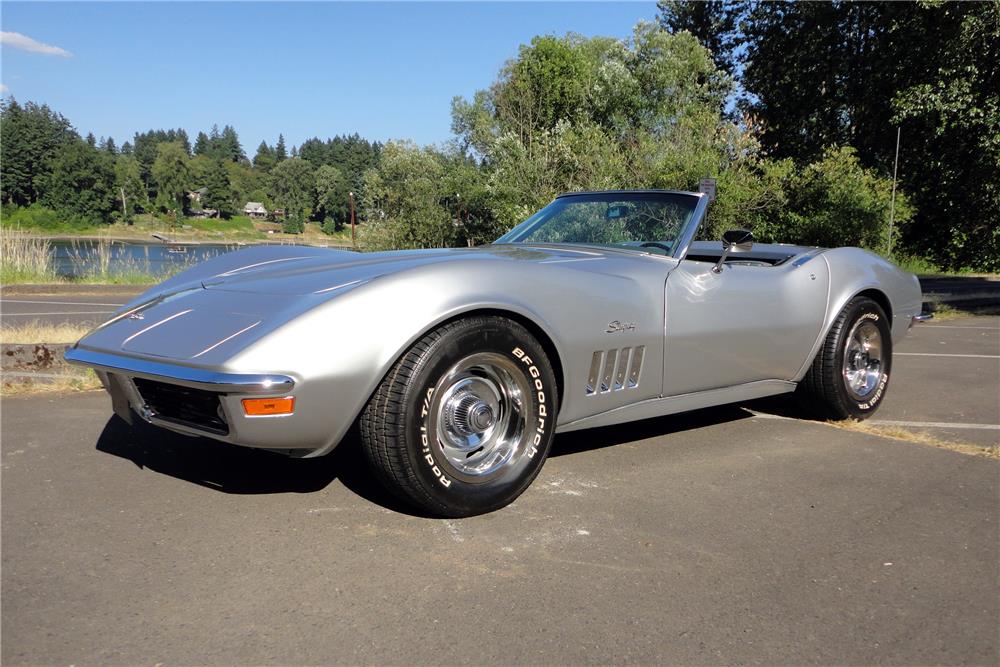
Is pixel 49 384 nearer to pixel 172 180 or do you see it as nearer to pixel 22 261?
pixel 22 261

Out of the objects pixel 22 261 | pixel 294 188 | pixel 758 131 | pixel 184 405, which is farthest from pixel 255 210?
pixel 184 405

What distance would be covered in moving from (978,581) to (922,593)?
0.25 metres

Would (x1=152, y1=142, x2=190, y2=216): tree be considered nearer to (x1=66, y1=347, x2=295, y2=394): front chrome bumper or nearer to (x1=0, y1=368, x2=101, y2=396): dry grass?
(x1=0, y1=368, x2=101, y2=396): dry grass

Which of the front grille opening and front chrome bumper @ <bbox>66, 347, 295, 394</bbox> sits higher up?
front chrome bumper @ <bbox>66, 347, 295, 394</bbox>

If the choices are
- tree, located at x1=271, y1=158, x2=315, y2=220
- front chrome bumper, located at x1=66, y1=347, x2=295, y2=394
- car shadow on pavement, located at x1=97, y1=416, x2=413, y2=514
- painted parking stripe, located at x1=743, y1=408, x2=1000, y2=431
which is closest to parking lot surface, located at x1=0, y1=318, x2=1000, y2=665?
car shadow on pavement, located at x1=97, y1=416, x2=413, y2=514

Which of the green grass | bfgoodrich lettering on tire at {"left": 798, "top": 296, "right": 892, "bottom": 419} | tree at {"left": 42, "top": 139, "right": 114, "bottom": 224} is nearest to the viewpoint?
bfgoodrich lettering on tire at {"left": 798, "top": 296, "right": 892, "bottom": 419}

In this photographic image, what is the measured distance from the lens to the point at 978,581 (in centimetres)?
250

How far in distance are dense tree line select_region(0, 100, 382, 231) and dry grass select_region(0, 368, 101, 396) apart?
5804cm

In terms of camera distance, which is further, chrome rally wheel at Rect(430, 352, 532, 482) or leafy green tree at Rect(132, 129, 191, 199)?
leafy green tree at Rect(132, 129, 191, 199)

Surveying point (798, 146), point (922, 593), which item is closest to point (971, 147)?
point (798, 146)

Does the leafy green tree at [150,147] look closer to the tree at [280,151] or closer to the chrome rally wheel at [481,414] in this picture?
the tree at [280,151]

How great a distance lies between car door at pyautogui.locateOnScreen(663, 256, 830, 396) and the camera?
3.66 m

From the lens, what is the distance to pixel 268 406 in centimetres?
254

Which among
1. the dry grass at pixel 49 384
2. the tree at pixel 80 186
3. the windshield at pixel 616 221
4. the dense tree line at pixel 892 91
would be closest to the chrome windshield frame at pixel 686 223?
the windshield at pixel 616 221
